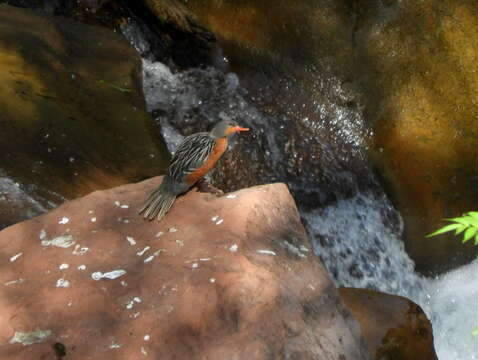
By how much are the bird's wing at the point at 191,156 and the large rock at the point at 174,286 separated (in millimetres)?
339

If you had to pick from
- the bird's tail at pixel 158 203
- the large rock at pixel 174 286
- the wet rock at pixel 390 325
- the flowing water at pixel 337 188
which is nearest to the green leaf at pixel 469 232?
the large rock at pixel 174 286

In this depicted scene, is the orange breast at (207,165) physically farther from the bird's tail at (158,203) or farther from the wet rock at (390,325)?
the wet rock at (390,325)

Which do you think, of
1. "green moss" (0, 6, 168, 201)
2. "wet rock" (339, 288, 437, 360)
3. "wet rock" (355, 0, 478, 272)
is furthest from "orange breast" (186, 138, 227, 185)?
"wet rock" (355, 0, 478, 272)

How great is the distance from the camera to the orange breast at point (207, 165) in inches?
127

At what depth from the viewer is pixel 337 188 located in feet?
18.5

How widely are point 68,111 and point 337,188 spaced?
283 cm

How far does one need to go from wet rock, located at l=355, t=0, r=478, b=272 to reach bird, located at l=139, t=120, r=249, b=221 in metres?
2.56

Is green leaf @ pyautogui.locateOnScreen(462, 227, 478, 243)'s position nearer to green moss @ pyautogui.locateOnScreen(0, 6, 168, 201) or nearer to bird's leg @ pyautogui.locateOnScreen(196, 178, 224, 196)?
bird's leg @ pyautogui.locateOnScreen(196, 178, 224, 196)

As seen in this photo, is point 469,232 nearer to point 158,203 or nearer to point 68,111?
point 158,203

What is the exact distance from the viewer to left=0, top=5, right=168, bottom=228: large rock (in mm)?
3713

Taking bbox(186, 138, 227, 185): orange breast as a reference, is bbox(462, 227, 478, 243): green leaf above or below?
above

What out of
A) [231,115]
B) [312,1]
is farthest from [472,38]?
[231,115]

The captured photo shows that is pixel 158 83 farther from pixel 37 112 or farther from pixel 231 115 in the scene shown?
pixel 37 112

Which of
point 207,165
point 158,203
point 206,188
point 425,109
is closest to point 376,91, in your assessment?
point 425,109
